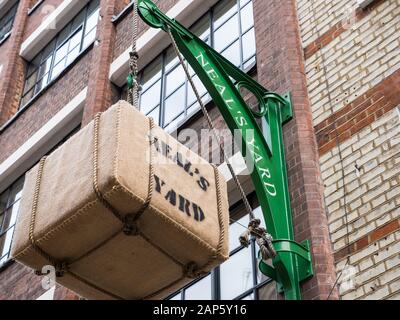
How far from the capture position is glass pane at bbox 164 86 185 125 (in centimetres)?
1014

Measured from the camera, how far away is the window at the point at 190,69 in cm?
970

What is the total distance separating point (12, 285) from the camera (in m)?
11.0

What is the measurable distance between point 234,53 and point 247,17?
1.84ft

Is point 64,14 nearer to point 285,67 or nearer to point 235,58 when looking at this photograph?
point 235,58

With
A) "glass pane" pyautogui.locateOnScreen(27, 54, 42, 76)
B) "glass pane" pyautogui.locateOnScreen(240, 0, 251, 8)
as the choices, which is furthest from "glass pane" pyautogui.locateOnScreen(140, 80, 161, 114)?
"glass pane" pyautogui.locateOnScreen(27, 54, 42, 76)

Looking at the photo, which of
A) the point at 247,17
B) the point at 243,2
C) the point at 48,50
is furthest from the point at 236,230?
the point at 48,50

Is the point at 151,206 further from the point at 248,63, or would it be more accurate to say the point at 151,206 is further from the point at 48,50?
the point at 48,50

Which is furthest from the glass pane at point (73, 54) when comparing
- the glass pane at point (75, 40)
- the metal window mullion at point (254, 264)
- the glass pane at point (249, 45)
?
the metal window mullion at point (254, 264)

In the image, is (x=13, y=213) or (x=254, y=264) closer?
(x=254, y=264)

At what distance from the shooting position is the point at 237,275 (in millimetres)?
7504

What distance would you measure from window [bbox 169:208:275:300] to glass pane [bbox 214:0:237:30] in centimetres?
365

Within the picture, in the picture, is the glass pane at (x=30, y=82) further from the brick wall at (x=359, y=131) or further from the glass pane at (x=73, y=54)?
the brick wall at (x=359, y=131)

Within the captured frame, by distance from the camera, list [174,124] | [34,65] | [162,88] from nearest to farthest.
→ [174,124], [162,88], [34,65]

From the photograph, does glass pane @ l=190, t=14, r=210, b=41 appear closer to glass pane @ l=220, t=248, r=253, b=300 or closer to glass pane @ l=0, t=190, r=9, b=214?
glass pane @ l=220, t=248, r=253, b=300
